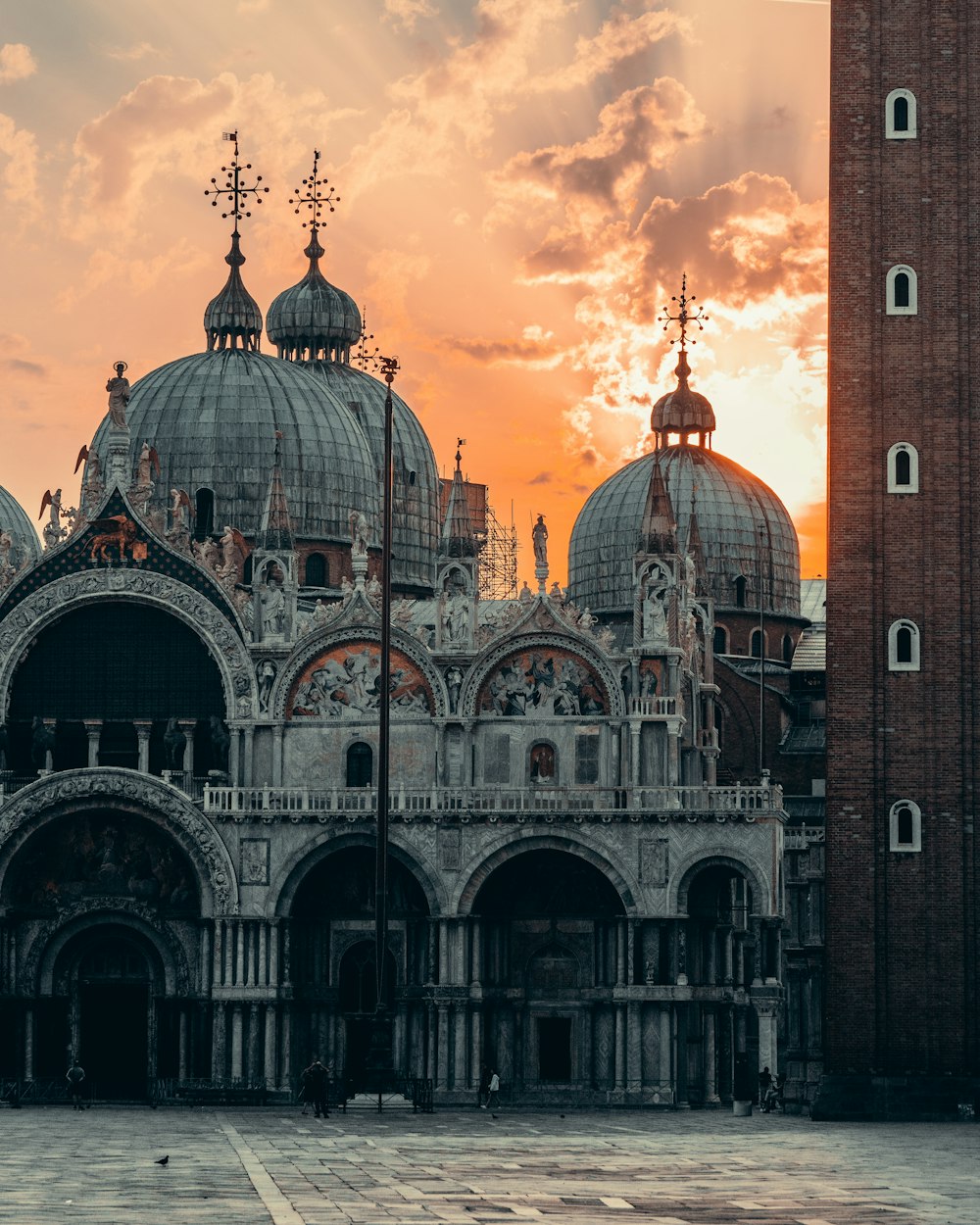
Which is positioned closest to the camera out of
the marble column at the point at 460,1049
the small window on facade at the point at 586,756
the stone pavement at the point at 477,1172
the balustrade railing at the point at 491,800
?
the stone pavement at the point at 477,1172

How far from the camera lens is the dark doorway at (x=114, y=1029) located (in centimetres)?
6800

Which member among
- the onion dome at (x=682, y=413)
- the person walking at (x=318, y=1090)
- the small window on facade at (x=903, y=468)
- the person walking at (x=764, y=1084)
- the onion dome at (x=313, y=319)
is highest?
the onion dome at (x=313, y=319)

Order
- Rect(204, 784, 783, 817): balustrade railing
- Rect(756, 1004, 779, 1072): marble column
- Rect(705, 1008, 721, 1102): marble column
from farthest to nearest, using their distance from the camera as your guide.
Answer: Rect(756, 1004, 779, 1072): marble column → Rect(705, 1008, 721, 1102): marble column → Rect(204, 784, 783, 817): balustrade railing

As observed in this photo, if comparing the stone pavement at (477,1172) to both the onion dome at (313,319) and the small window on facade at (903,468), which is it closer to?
the small window on facade at (903,468)

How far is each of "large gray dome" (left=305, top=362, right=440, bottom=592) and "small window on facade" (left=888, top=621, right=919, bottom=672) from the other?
29.1 m

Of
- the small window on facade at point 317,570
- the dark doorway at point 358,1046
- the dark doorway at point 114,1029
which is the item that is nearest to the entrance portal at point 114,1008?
the dark doorway at point 114,1029

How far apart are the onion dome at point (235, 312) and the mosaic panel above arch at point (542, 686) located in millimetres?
23064

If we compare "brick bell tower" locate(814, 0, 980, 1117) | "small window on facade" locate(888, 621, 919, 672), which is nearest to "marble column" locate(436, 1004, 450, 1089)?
"brick bell tower" locate(814, 0, 980, 1117)

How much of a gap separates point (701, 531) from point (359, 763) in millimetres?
23800

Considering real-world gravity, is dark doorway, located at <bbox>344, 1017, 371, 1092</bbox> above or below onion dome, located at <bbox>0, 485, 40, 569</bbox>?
below

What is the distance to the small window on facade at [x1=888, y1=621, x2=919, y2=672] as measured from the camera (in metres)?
57.9

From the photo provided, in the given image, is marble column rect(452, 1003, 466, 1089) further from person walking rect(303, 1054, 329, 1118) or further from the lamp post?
the lamp post

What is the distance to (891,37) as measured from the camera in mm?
59812

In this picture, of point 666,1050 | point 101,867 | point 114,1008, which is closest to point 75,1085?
point 114,1008
